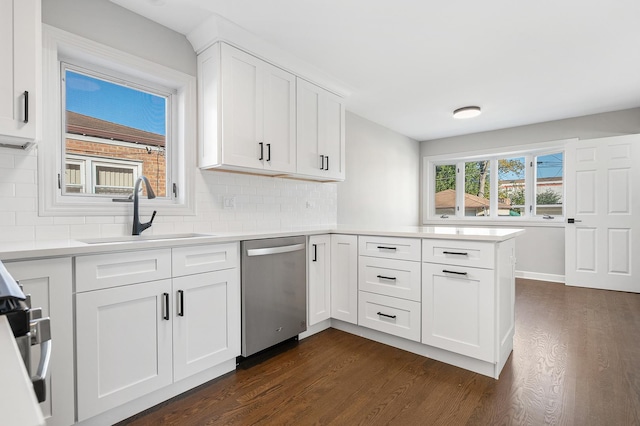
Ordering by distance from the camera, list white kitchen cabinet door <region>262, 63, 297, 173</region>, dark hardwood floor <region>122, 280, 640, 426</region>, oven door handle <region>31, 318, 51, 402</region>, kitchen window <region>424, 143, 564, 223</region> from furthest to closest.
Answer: kitchen window <region>424, 143, 564, 223</region>
white kitchen cabinet door <region>262, 63, 297, 173</region>
dark hardwood floor <region>122, 280, 640, 426</region>
oven door handle <region>31, 318, 51, 402</region>

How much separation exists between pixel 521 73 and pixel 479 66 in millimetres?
515

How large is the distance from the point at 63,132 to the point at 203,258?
119 cm

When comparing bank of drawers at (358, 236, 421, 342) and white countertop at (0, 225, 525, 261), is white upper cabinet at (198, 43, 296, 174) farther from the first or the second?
bank of drawers at (358, 236, 421, 342)

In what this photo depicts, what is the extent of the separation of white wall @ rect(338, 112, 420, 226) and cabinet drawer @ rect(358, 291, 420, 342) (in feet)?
5.44

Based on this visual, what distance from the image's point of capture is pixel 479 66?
3049 mm

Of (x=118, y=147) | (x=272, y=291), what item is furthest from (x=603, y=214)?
(x=118, y=147)

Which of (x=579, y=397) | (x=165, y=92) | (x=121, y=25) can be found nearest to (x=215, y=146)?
(x=165, y=92)

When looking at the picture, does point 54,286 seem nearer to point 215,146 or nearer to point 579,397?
point 215,146

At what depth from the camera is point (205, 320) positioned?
196 cm

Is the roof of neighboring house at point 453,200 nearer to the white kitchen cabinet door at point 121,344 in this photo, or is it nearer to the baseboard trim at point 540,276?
the baseboard trim at point 540,276

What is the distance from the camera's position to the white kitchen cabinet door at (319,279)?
8.82 ft

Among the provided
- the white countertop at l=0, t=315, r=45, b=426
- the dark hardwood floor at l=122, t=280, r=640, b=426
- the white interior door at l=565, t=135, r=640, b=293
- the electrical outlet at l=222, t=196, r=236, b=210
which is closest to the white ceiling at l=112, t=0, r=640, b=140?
the white interior door at l=565, t=135, r=640, b=293

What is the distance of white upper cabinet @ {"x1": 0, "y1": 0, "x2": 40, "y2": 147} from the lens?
144cm

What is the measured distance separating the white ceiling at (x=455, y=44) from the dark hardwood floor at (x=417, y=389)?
8.02 feet
